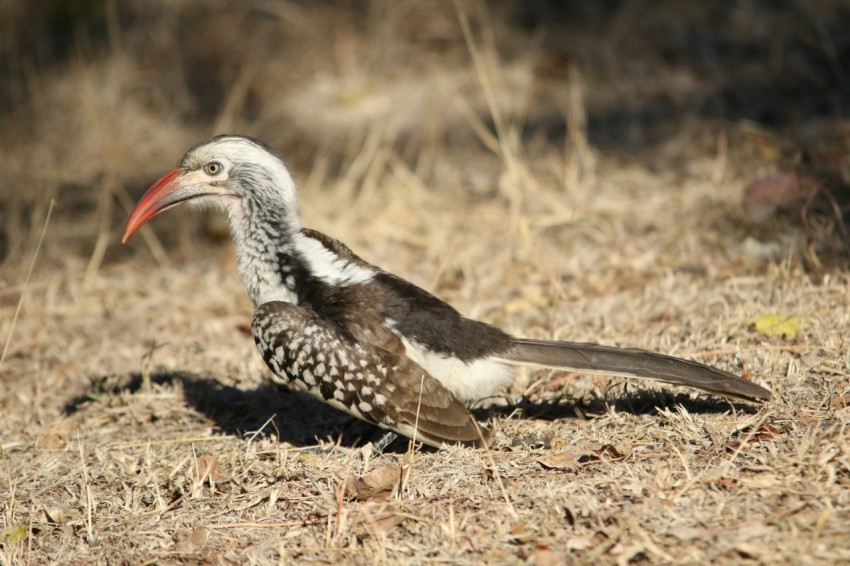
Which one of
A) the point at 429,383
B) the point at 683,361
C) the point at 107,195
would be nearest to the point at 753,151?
the point at 683,361

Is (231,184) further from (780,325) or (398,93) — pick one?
(398,93)

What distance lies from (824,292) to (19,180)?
258 inches

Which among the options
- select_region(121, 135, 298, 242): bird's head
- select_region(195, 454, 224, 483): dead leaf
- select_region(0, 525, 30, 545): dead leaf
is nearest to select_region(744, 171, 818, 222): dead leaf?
select_region(121, 135, 298, 242): bird's head

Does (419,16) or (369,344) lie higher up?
(419,16)

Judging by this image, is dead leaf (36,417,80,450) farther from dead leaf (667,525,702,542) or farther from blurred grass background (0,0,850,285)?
dead leaf (667,525,702,542)

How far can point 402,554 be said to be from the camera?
2.93 m

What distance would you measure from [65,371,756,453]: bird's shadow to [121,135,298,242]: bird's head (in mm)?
933

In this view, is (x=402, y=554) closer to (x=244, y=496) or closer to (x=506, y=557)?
(x=506, y=557)

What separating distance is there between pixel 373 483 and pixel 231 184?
1614 mm

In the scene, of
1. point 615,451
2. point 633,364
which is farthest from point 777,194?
point 615,451

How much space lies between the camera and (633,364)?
3.47 meters

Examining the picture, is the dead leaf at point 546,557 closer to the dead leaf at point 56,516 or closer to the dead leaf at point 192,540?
the dead leaf at point 192,540

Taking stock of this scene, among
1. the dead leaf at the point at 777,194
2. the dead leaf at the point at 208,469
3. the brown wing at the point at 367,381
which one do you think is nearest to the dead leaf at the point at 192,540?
the dead leaf at the point at 208,469

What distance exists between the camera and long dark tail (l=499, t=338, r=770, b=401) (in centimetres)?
336
